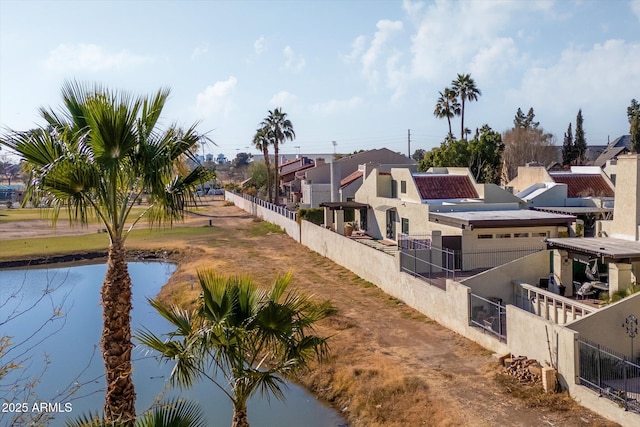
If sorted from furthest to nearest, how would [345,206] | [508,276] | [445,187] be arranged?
[345,206], [445,187], [508,276]

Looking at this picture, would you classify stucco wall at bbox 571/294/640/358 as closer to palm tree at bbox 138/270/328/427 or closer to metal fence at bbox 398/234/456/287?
palm tree at bbox 138/270/328/427

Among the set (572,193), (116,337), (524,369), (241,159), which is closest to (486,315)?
(524,369)

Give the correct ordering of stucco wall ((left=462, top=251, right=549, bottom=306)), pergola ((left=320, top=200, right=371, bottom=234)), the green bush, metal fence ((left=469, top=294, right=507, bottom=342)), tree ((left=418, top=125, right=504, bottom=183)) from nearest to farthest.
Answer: metal fence ((left=469, top=294, right=507, bottom=342)) → stucco wall ((left=462, top=251, right=549, bottom=306)) → pergola ((left=320, top=200, right=371, bottom=234)) → the green bush → tree ((left=418, top=125, right=504, bottom=183))

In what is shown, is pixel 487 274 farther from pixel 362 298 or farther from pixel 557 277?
pixel 362 298

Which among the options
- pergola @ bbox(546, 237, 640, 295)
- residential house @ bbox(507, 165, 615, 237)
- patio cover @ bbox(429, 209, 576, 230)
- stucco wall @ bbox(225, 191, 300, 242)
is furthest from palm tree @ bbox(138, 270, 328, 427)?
stucco wall @ bbox(225, 191, 300, 242)

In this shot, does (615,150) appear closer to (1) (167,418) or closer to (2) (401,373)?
(2) (401,373)

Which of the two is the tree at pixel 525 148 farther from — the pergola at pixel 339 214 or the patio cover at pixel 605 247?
the patio cover at pixel 605 247
